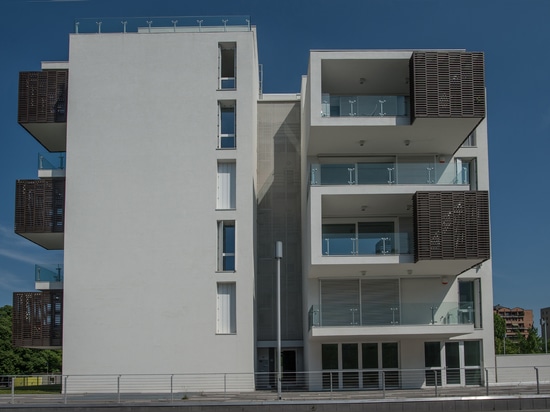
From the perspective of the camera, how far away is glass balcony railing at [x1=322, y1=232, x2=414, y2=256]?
24766mm

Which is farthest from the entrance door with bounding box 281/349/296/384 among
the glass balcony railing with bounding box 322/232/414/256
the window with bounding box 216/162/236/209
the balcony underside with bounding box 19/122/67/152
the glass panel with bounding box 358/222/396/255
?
the balcony underside with bounding box 19/122/67/152

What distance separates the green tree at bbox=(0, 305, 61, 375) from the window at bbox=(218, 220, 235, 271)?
1614 inches

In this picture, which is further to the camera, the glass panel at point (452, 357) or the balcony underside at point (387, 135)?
the glass panel at point (452, 357)

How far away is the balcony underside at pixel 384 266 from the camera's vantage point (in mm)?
24641

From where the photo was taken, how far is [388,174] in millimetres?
25188

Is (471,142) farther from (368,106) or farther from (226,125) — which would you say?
(226,125)

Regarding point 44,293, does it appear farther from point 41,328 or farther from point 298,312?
point 298,312

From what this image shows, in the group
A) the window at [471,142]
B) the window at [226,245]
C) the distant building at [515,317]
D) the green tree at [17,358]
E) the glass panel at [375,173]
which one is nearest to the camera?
the glass panel at [375,173]

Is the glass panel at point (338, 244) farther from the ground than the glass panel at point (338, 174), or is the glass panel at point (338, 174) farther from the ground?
the glass panel at point (338, 174)

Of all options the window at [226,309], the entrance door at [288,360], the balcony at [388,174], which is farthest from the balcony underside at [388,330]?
the balcony at [388,174]

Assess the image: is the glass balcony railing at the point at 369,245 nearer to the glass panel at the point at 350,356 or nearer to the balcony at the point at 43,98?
the glass panel at the point at 350,356

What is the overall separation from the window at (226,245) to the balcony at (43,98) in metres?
7.22

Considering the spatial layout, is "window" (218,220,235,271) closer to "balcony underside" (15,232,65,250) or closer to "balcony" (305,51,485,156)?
"balcony" (305,51,485,156)

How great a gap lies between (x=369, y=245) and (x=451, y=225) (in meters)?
2.81
